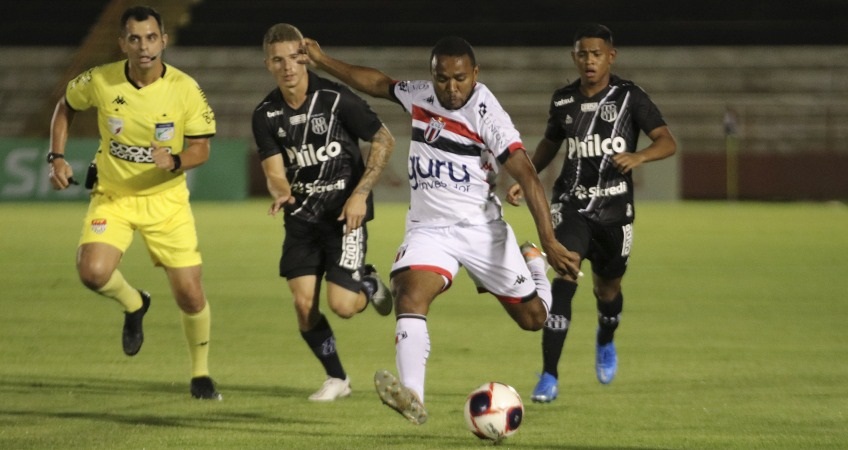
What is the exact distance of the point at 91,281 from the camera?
737cm

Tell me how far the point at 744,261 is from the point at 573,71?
16599 mm

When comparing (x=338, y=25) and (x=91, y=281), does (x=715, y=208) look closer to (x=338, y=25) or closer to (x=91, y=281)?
(x=338, y=25)

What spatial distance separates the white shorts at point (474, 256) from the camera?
6.59 metres

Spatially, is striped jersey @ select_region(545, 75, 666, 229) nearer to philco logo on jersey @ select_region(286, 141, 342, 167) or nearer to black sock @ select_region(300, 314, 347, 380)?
philco logo on jersey @ select_region(286, 141, 342, 167)

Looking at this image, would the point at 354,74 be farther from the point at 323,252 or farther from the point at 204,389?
the point at 204,389

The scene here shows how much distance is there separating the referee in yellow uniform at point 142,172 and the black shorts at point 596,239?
2035 mm

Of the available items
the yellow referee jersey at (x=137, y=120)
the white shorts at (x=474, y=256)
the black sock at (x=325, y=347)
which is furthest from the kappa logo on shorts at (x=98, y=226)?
the white shorts at (x=474, y=256)

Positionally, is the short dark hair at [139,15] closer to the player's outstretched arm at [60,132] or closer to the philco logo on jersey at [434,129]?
the player's outstretched arm at [60,132]

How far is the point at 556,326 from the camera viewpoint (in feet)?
25.0

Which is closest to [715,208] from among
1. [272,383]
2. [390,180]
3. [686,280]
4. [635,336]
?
[390,180]

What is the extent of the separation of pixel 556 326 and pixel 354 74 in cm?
177

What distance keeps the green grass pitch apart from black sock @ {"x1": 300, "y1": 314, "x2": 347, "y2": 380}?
0.19 m

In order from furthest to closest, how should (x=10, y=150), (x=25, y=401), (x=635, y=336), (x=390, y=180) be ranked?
(x=390, y=180)
(x=10, y=150)
(x=635, y=336)
(x=25, y=401)

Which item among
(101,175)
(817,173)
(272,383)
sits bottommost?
(817,173)
